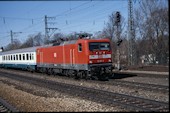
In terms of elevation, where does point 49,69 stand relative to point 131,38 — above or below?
below

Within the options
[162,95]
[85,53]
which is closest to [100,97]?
[162,95]

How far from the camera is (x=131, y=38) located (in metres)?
38.8

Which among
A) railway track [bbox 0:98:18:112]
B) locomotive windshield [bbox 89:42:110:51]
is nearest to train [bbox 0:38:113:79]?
locomotive windshield [bbox 89:42:110:51]

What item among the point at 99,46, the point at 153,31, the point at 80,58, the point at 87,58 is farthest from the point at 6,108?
the point at 153,31

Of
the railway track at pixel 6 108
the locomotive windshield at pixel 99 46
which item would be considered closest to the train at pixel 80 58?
the locomotive windshield at pixel 99 46

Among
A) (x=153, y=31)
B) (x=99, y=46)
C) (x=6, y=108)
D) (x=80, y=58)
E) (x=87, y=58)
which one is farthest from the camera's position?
(x=153, y=31)

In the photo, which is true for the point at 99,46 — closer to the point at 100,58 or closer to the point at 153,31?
the point at 100,58

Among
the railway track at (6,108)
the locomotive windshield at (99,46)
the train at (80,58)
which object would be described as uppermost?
the locomotive windshield at (99,46)

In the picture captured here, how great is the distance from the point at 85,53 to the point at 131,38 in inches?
666

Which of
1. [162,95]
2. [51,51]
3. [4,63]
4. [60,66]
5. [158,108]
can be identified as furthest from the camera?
[4,63]

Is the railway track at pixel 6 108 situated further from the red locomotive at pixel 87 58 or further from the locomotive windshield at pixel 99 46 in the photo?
the locomotive windshield at pixel 99 46

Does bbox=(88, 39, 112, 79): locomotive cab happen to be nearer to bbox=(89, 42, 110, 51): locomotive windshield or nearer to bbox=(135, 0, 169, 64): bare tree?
bbox=(89, 42, 110, 51): locomotive windshield

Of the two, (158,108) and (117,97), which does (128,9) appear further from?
(158,108)

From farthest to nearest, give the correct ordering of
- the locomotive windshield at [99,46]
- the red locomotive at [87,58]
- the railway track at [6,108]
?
1. the locomotive windshield at [99,46]
2. the red locomotive at [87,58]
3. the railway track at [6,108]
